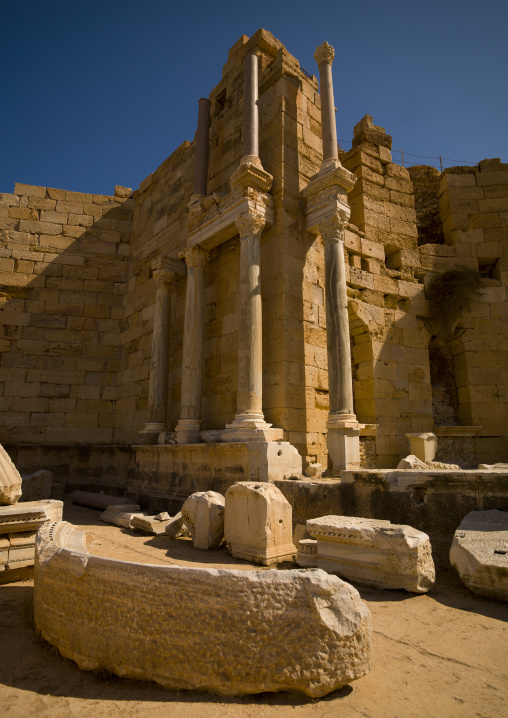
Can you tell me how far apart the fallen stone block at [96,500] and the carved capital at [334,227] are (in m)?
5.40

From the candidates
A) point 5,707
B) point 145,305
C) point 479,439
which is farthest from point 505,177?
point 5,707

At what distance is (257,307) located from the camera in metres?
6.14

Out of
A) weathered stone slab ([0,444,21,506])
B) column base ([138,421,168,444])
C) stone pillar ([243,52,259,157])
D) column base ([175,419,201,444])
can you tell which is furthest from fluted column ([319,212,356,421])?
weathered stone slab ([0,444,21,506])

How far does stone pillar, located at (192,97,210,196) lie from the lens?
8.17 m

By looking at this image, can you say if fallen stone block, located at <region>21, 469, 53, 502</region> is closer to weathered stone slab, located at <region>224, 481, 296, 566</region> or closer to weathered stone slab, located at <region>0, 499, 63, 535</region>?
weathered stone slab, located at <region>0, 499, 63, 535</region>

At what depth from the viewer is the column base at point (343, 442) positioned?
→ 18.8 feet

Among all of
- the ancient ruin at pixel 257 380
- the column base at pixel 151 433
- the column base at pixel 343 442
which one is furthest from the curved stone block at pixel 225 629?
the column base at pixel 151 433

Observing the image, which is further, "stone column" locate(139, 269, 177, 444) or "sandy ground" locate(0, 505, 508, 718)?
"stone column" locate(139, 269, 177, 444)

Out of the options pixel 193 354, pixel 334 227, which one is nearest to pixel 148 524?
pixel 193 354

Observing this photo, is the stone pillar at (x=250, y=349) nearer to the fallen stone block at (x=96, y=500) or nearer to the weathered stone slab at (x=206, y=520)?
the weathered stone slab at (x=206, y=520)

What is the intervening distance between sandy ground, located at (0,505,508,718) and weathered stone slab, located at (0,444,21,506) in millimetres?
962

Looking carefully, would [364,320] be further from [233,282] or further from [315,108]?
[315,108]

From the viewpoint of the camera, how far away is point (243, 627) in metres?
1.88

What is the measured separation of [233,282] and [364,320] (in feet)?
8.64
